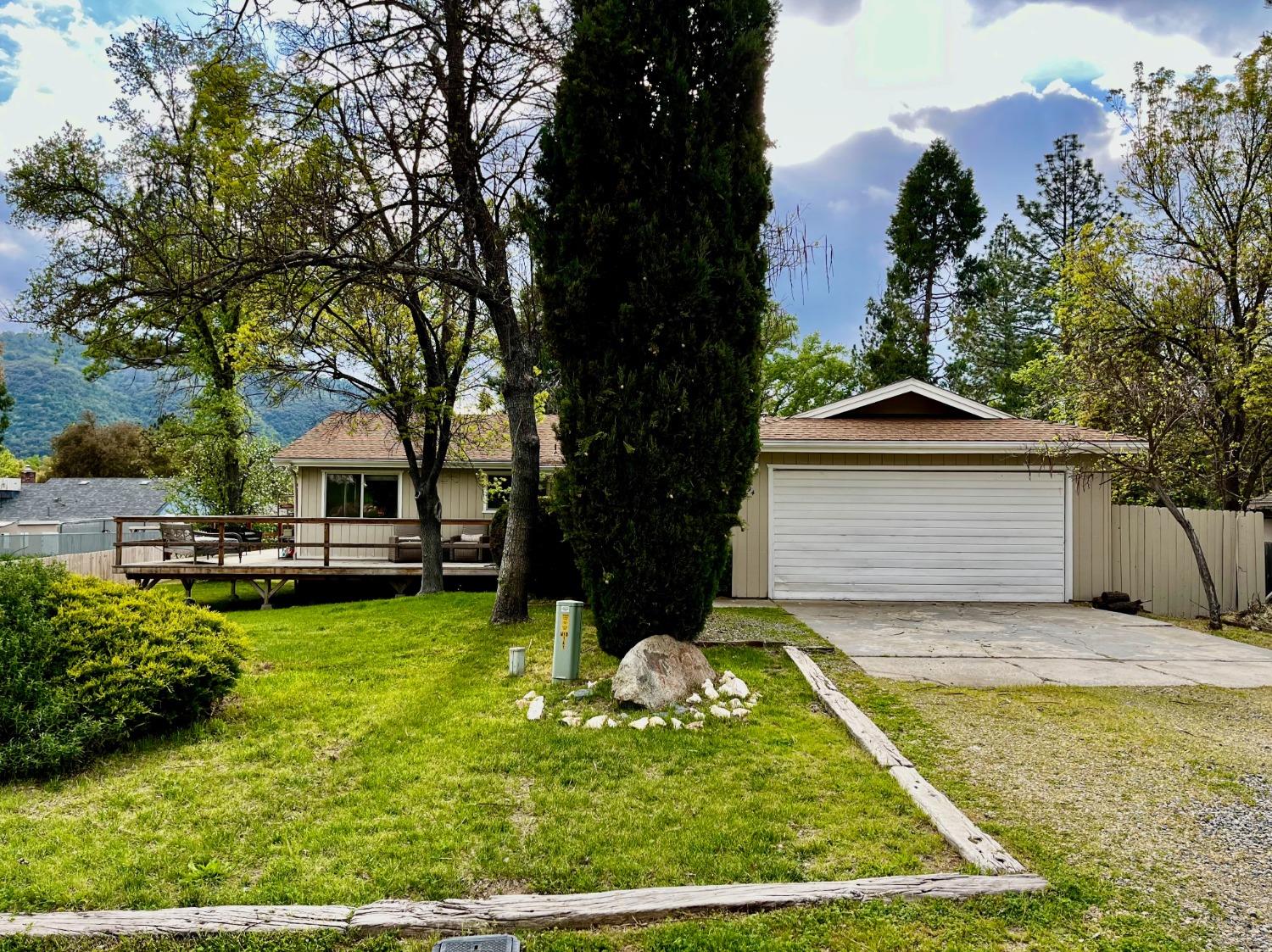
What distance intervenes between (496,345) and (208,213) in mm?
4738

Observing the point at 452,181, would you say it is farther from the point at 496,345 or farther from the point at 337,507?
the point at 337,507

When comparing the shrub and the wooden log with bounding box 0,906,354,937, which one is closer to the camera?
the wooden log with bounding box 0,906,354,937

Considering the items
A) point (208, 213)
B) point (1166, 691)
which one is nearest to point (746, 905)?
point (1166, 691)

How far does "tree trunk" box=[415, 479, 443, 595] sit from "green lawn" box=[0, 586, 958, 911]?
21.3 feet

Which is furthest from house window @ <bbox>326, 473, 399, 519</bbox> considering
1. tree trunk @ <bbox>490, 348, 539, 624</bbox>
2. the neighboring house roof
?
the neighboring house roof

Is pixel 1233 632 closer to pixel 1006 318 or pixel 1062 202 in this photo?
pixel 1006 318

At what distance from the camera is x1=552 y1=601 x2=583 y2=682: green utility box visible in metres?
6.01

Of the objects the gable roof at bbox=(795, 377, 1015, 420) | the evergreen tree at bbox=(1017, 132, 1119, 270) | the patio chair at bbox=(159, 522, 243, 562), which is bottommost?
the patio chair at bbox=(159, 522, 243, 562)

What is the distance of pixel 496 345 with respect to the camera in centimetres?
1246

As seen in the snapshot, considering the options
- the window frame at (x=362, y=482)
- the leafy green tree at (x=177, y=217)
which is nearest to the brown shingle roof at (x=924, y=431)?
the leafy green tree at (x=177, y=217)

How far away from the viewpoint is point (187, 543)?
13125mm

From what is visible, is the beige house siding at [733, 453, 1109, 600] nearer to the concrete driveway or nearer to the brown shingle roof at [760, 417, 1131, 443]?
the brown shingle roof at [760, 417, 1131, 443]

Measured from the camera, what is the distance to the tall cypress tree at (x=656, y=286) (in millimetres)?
6160

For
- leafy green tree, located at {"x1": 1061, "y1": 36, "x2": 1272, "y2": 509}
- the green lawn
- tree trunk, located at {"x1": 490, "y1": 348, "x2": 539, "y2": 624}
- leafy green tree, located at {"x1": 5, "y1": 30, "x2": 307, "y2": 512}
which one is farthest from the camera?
leafy green tree, located at {"x1": 1061, "y1": 36, "x2": 1272, "y2": 509}
